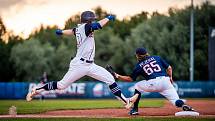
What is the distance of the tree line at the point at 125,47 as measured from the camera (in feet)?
193

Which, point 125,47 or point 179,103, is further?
point 125,47

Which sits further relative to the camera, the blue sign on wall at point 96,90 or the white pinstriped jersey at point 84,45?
the blue sign on wall at point 96,90

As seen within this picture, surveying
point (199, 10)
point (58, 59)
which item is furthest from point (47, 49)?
point (199, 10)

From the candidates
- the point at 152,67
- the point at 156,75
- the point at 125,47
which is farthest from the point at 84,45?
the point at 125,47

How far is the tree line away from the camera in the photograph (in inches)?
2313

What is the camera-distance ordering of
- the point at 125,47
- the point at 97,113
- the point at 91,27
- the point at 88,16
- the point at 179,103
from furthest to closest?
the point at 125,47 → the point at 97,113 → the point at 88,16 → the point at 179,103 → the point at 91,27

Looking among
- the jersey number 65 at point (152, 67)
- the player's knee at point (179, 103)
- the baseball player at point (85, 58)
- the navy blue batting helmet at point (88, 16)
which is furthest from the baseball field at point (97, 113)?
the navy blue batting helmet at point (88, 16)

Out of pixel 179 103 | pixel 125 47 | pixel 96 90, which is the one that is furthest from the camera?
pixel 125 47

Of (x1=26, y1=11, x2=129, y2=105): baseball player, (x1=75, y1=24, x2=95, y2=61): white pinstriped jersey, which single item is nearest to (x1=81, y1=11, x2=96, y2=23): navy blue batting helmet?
(x1=26, y1=11, x2=129, y2=105): baseball player

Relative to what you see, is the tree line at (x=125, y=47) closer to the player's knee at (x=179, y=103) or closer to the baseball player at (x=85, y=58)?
the baseball player at (x=85, y=58)

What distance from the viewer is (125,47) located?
222 feet

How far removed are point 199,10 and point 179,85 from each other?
73.2ft

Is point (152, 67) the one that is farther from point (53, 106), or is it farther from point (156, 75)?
point (53, 106)

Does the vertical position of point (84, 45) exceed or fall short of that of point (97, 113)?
it exceeds it
